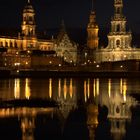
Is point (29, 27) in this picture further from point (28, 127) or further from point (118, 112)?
point (28, 127)

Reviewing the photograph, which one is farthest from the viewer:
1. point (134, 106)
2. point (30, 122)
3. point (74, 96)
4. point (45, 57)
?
point (45, 57)

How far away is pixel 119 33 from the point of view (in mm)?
150250

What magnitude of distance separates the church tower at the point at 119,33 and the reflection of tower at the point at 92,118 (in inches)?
4296

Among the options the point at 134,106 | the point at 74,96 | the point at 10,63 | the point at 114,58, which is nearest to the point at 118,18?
the point at 114,58

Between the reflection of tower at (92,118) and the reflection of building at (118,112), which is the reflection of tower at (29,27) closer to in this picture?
the reflection of building at (118,112)

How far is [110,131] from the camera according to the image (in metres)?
27.5

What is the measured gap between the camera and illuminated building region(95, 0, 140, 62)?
149000mm

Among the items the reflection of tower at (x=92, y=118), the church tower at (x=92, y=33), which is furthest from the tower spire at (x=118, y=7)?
the reflection of tower at (x=92, y=118)

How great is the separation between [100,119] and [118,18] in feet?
394

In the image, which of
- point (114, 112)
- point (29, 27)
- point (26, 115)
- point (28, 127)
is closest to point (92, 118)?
point (114, 112)

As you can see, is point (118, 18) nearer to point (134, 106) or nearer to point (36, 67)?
point (36, 67)

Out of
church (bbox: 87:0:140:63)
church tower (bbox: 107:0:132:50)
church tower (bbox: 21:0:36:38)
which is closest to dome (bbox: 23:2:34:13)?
church tower (bbox: 21:0:36:38)

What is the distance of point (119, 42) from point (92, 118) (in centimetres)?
11830

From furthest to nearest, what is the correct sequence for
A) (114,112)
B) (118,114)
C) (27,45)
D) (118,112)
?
(27,45) → (118,112) → (114,112) → (118,114)
